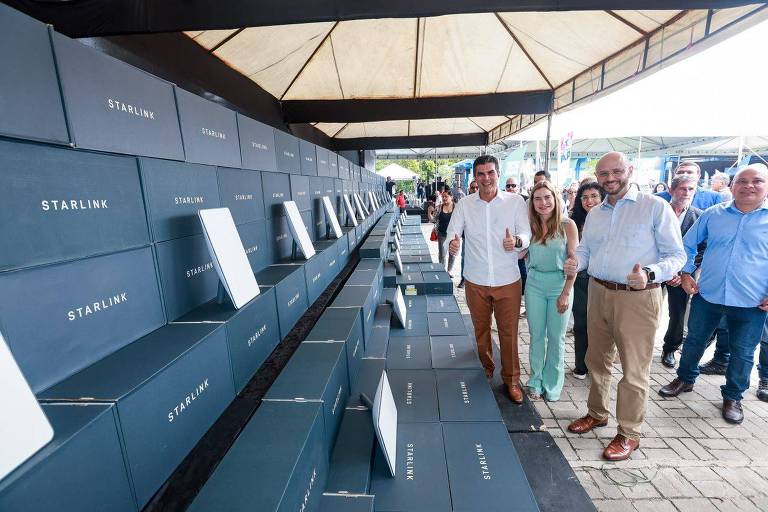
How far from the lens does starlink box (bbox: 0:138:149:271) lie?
0.89 m

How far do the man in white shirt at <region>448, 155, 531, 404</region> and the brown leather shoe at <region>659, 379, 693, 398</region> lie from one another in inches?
53.4

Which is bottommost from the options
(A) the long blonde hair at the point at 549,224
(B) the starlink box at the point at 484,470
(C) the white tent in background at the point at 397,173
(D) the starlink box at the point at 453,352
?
(D) the starlink box at the point at 453,352

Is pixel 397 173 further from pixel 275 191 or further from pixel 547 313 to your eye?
pixel 547 313

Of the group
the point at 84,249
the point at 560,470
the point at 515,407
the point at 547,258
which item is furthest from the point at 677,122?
the point at 84,249

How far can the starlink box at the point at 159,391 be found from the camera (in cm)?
98

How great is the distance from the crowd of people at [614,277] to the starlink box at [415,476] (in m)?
1.35

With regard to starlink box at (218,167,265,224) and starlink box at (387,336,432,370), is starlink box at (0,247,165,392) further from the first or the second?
starlink box at (387,336,432,370)

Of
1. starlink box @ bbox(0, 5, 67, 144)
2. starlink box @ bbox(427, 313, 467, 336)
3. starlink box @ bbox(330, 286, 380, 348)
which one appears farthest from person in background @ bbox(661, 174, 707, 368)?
starlink box @ bbox(0, 5, 67, 144)

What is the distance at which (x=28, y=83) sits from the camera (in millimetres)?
944

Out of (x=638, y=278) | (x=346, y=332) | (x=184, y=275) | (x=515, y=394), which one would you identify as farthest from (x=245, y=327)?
(x=638, y=278)

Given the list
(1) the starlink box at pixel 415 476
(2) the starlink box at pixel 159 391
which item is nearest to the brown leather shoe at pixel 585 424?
(1) the starlink box at pixel 415 476

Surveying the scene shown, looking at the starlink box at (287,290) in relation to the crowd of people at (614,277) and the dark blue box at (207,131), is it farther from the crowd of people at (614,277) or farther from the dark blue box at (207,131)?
the crowd of people at (614,277)

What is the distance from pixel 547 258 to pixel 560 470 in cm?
136

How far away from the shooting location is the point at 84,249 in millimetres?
1092
